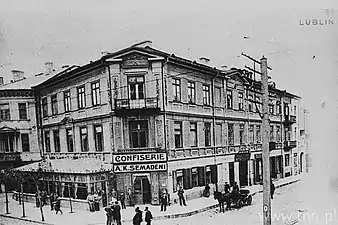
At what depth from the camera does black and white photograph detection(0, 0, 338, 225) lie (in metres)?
2.10

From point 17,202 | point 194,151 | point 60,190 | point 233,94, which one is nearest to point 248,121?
point 233,94

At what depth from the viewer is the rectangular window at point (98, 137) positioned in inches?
84.0

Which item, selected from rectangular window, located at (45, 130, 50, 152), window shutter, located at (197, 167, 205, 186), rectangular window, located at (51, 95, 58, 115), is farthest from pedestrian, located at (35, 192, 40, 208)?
window shutter, located at (197, 167, 205, 186)

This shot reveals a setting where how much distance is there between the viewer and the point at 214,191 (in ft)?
7.47

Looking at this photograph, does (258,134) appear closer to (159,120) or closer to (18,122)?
(159,120)

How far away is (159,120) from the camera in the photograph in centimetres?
210

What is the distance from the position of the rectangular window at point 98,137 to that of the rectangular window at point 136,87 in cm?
24

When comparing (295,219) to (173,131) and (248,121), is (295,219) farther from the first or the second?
(173,131)

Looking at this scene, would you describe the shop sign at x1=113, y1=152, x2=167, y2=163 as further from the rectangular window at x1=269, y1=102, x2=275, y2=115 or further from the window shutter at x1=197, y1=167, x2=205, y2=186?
the rectangular window at x1=269, y1=102, x2=275, y2=115

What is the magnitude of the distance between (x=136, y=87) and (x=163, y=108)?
176 mm

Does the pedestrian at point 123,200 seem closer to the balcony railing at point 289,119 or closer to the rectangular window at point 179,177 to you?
the rectangular window at point 179,177

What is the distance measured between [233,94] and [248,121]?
178mm

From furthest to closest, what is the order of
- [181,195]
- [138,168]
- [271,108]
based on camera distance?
[271,108] → [181,195] → [138,168]

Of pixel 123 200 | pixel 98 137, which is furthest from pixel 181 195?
pixel 98 137
